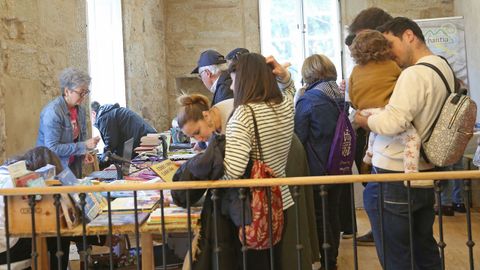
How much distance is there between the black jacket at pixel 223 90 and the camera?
3.63 m

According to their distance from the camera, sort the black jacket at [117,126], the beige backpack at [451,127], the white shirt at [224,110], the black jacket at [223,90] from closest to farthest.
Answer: the beige backpack at [451,127]
the white shirt at [224,110]
the black jacket at [223,90]
the black jacket at [117,126]

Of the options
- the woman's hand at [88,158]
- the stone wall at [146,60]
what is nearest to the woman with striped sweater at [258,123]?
the woman's hand at [88,158]

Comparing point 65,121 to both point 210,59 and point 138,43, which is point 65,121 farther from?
point 138,43

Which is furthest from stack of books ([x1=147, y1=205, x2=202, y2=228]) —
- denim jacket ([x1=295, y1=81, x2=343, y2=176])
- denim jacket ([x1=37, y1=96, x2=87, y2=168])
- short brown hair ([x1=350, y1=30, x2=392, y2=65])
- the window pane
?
the window pane

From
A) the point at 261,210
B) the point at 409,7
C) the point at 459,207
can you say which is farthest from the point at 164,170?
the point at 409,7

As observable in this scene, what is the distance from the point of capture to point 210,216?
239cm

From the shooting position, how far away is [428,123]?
2248mm

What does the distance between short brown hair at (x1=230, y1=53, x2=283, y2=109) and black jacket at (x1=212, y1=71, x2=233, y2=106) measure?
3.88 ft

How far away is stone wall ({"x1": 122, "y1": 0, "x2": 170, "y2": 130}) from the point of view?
7449 millimetres

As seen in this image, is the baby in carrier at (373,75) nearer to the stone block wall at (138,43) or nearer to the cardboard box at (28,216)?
the cardboard box at (28,216)

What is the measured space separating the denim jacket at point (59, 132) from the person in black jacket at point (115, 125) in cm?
165

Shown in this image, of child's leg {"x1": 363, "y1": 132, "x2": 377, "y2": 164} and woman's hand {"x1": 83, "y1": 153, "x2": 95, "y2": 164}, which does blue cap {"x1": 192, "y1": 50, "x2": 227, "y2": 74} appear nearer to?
woman's hand {"x1": 83, "y1": 153, "x2": 95, "y2": 164}

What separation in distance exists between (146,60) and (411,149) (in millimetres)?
6228

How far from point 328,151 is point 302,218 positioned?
2.62ft
